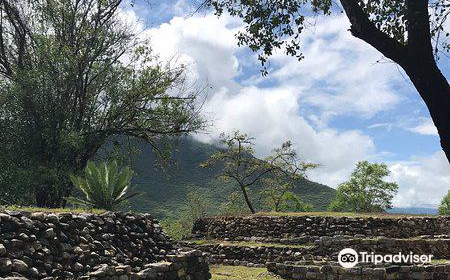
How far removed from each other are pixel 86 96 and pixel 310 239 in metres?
13.5

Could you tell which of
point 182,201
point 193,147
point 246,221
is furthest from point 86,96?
point 193,147

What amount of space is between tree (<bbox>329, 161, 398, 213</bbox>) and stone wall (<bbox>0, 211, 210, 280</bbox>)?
46.2 metres

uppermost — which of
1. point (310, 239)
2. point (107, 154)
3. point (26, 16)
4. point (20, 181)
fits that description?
point (26, 16)

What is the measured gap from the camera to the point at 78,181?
16.5 metres

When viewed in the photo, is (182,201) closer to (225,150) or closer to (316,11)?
(225,150)

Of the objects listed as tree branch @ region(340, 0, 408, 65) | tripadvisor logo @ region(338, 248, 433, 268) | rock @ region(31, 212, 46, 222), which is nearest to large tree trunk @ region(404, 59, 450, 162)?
tree branch @ region(340, 0, 408, 65)

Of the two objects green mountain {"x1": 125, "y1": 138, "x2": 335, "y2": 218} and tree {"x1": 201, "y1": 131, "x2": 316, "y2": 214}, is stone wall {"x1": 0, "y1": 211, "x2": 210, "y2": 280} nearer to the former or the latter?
tree {"x1": 201, "y1": 131, "x2": 316, "y2": 214}

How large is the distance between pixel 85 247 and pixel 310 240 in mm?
12439

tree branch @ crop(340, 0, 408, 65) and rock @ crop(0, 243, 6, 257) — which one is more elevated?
tree branch @ crop(340, 0, 408, 65)

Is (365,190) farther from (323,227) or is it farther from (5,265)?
(5,265)

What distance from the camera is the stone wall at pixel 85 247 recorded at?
7.75 m

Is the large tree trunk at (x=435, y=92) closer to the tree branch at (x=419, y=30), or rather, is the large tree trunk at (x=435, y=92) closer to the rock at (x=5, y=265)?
the tree branch at (x=419, y=30)

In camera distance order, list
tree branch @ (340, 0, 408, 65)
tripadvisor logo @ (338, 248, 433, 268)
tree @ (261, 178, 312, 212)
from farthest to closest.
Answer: tree @ (261, 178, 312, 212) → tripadvisor logo @ (338, 248, 433, 268) → tree branch @ (340, 0, 408, 65)

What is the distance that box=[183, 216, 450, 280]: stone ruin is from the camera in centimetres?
1399
